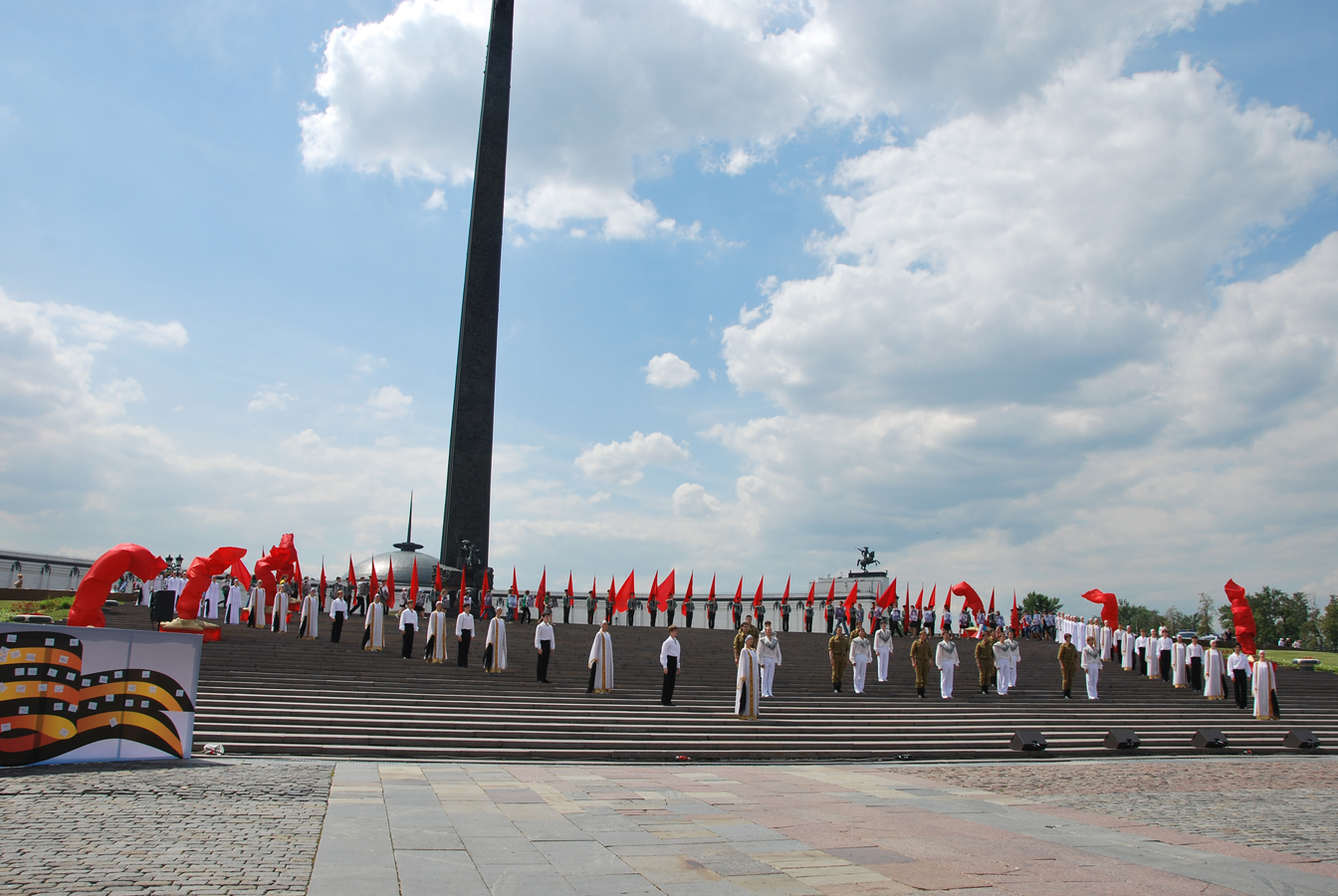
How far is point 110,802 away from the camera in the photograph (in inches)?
253

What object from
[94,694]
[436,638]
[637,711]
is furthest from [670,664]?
[94,694]

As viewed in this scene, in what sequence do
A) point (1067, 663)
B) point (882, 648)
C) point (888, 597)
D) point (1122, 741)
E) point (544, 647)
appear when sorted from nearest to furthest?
point (1122, 741)
point (544, 647)
point (1067, 663)
point (882, 648)
point (888, 597)

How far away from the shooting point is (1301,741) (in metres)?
13.7

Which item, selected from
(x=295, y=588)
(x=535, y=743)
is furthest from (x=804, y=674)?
(x=295, y=588)

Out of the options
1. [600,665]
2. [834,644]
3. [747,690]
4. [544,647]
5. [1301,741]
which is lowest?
[1301,741]

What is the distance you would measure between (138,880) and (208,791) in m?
2.79

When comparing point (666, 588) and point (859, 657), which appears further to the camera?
point (666, 588)

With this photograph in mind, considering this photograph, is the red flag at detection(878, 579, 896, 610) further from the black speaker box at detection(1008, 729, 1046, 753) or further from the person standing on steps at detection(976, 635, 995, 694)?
the black speaker box at detection(1008, 729, 1046, 753)

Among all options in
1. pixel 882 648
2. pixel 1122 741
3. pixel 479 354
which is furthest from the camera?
pixel 479 354

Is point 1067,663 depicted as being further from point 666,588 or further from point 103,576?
point 103,576

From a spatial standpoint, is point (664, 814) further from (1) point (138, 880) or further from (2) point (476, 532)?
(2) point (476, 532)

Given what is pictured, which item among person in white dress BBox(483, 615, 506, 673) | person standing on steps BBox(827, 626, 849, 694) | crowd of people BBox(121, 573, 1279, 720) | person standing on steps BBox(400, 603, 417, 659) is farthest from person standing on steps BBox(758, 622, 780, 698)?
person standing on steps BBox(400, 603, 417, 659)

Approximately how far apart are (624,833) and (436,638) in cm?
1196

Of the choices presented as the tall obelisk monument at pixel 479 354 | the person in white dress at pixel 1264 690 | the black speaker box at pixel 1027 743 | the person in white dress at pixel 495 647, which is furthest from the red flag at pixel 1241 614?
the tall obelisk monument at pixel 479 354
